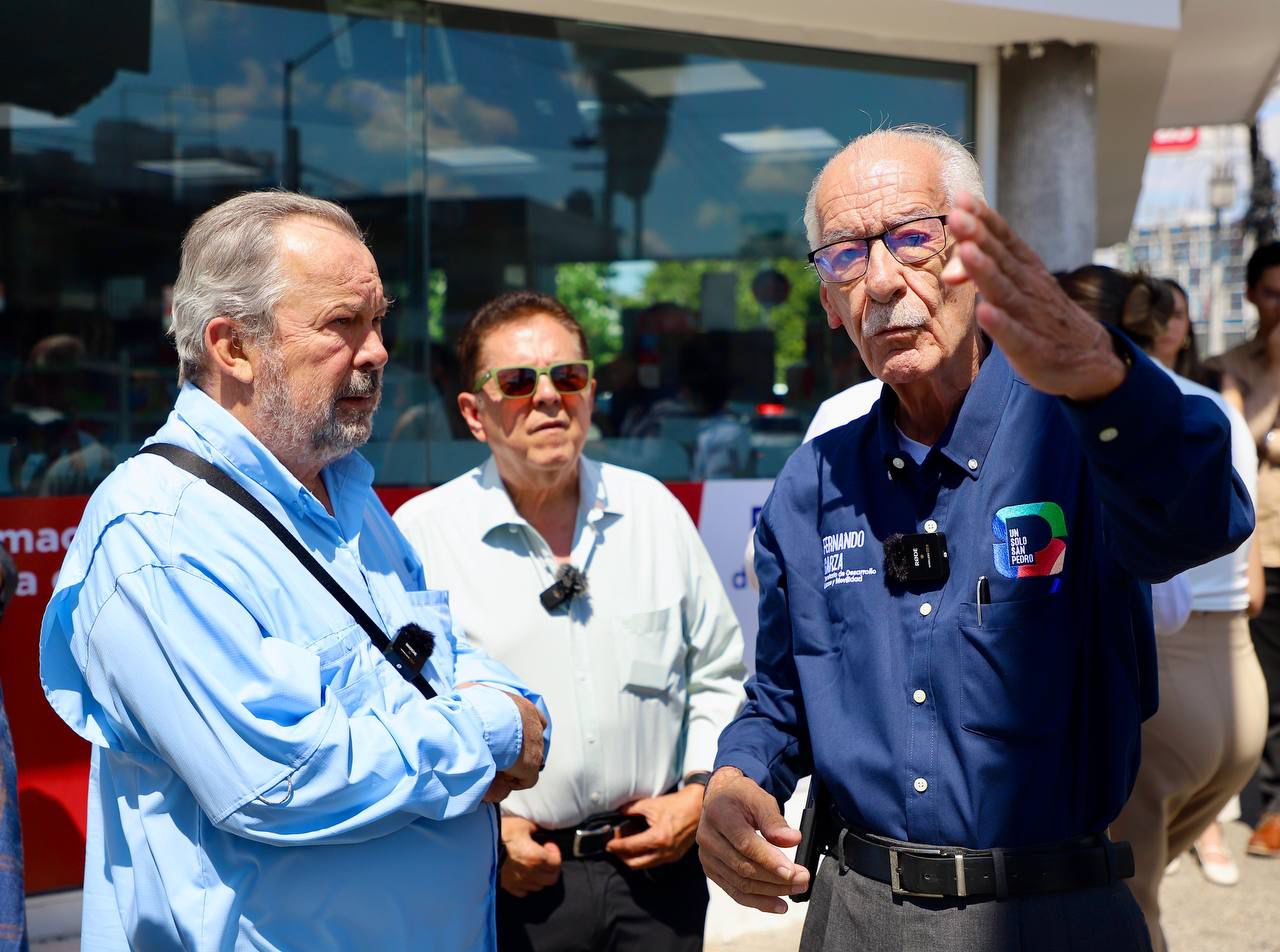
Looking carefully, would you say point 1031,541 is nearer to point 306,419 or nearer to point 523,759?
point 523,759

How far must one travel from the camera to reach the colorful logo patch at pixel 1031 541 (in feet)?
6.22

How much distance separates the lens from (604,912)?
2932 mm

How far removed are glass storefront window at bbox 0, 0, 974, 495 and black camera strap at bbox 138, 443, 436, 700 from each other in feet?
9.35

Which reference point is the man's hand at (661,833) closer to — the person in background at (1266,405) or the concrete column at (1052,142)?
the person in background at (1266,405)

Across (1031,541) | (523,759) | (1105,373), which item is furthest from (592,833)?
(1105,373)

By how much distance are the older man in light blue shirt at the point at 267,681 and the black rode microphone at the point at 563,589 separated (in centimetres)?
60

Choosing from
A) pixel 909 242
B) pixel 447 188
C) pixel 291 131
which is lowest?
pixel 909 242

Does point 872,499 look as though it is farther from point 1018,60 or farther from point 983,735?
point 1018,60

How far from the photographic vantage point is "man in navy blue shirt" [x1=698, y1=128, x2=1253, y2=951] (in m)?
1.88

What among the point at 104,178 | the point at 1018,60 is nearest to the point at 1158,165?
the point at 1018,60

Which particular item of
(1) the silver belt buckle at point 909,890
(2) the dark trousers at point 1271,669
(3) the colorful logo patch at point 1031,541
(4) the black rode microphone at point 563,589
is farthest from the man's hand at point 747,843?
(2) the dark trousers at point 1271,669

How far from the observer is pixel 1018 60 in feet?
21.3

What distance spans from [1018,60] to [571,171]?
249cm

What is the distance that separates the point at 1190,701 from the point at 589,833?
6.56 ft
